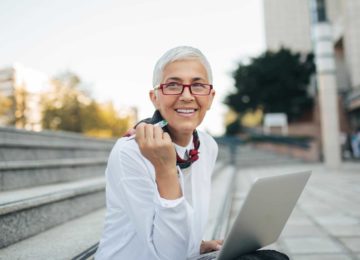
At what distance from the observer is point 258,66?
2584 cm

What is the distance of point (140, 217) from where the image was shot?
3.84 ft

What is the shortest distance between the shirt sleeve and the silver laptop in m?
0.17

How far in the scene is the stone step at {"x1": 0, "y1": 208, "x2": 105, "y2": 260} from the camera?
177cm

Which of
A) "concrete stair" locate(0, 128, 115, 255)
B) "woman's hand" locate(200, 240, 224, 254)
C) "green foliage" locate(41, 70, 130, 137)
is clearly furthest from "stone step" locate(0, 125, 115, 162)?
"green foliage" locate(41, 70, 130, 137)

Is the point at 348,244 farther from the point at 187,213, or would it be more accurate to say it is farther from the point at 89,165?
the point at 89,165

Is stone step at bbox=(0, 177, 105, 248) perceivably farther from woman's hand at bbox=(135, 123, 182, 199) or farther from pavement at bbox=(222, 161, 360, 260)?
pavement at bbox=(222, 161, 360, 260)

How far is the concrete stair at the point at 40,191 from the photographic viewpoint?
2.00 metres

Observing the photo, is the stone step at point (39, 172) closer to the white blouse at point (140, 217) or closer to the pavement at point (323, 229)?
the white blouse at point (140, 217)

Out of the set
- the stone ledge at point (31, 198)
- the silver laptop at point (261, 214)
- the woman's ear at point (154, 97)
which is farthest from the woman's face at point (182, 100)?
the stone ledge at point (31, 198)

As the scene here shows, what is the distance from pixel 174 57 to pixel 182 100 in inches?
7.1

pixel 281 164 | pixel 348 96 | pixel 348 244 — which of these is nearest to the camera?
pixel 348 244

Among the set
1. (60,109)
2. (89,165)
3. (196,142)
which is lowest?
(89,165)

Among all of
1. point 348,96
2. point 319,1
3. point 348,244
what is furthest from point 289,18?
point 348,244

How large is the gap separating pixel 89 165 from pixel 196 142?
131 inches
